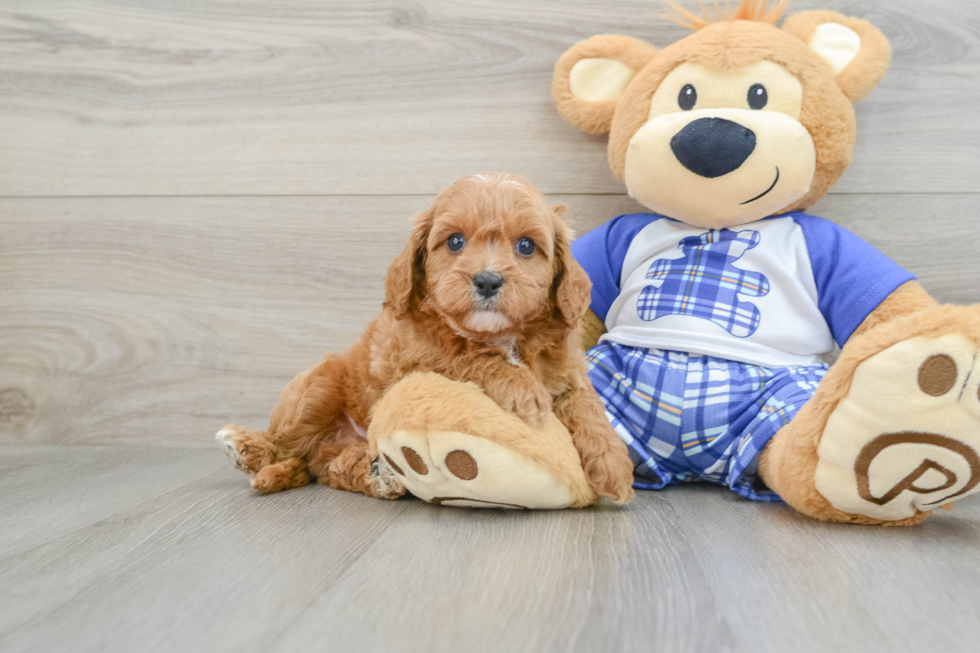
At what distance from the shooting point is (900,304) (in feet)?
3.85

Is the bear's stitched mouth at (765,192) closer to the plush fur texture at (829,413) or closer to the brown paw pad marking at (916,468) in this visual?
the plush fur texture at (829,413)

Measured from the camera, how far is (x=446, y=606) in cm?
73

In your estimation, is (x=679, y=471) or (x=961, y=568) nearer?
(x=961, y=568)

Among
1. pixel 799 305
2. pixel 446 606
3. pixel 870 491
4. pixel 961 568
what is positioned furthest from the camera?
pixel 799 305

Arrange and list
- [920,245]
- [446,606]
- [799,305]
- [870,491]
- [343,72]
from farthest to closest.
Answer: [343,72] < [920,245] < [799,305] < [870,491] < [446,606]

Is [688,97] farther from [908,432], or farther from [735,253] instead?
[908,432]

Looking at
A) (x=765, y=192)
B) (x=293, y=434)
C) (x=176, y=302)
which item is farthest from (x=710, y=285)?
(x=176, y=302)

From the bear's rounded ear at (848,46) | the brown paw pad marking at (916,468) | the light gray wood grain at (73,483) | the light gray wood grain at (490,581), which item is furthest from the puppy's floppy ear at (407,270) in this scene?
the bear's rounded ear at (848,46)

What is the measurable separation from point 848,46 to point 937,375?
31.3 inches

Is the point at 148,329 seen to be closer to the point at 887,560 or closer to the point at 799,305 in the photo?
the point at 799,305

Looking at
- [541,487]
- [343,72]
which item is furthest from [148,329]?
[541,487]

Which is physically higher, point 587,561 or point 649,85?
point 649,85

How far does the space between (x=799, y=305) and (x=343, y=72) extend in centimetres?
116

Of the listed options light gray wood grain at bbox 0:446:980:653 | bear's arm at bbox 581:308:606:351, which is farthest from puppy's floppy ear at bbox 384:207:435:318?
bear's arm at bbox 581:308:606:351
